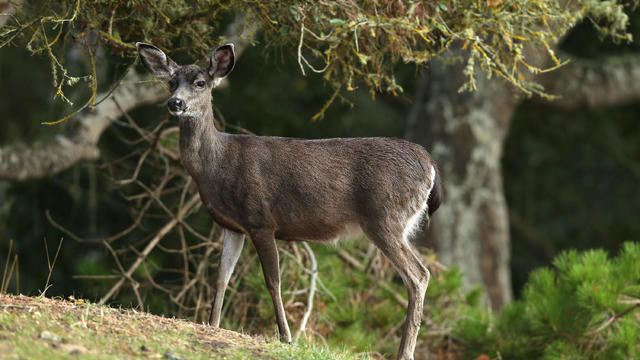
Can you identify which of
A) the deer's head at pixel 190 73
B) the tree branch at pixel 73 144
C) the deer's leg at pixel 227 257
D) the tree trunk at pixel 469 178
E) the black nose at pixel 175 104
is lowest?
the tree trunk at pixel 469 178

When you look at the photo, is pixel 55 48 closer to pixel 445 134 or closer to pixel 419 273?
pixel 419 273

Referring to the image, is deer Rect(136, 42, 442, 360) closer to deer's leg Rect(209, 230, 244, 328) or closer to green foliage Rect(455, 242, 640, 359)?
deer's leg Rect(209, 230, 244, 328)

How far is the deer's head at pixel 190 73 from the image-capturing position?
5845 mm

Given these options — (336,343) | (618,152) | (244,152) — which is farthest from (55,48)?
(618,152)

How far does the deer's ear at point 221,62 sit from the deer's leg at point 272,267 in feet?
3.78

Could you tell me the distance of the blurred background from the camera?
7.85 metres

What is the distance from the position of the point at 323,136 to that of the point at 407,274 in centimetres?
753

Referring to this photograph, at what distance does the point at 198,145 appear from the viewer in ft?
19.8

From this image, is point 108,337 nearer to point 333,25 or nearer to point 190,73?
point 190,73

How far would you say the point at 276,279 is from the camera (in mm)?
6031

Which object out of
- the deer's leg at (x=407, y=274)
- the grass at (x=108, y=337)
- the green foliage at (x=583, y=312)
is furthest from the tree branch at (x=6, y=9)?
the green foliage at (x=583, y=312)

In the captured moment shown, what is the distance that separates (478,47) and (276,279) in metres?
2.21

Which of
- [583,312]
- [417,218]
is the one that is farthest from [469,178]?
[417,218]

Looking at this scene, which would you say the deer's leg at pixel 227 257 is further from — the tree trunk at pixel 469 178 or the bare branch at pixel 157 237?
the tree trunk at pixel 469 178
